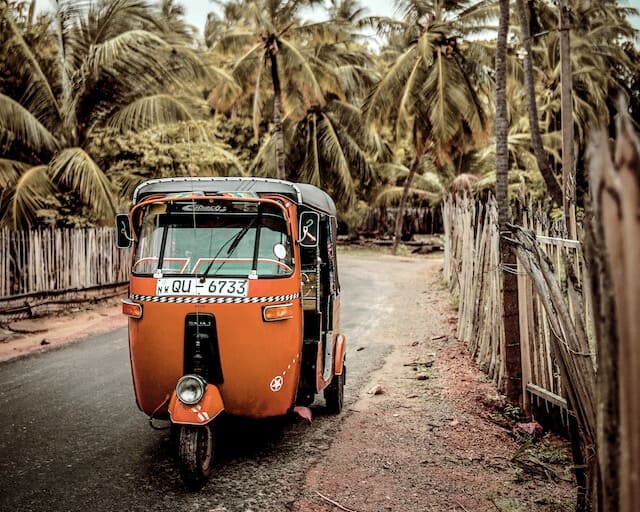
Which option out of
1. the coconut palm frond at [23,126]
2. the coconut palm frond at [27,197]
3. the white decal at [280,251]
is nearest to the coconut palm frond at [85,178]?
the coconut palm frond at [27,197]

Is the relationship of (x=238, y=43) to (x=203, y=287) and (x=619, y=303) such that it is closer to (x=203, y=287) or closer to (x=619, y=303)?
(x=203, y=287)

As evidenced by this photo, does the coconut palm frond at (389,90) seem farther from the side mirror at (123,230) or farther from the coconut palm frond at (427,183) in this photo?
the side mirror at (123,230)

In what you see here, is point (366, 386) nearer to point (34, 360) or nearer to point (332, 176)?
point (34, 360)

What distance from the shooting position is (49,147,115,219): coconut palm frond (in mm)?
12336

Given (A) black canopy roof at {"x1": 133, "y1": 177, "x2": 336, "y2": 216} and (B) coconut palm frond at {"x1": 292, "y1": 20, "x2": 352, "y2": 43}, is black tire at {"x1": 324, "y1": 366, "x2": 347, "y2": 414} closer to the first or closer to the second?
(A) black canopy roof at {"x1": 133, "y1": 177, "x2": 336, "y2": 216}

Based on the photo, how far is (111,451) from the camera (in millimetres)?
4902

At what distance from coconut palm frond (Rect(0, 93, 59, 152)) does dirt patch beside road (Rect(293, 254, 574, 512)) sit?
29.3 ft

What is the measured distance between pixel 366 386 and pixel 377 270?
1378 cm

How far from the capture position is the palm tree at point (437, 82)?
61.9 feet

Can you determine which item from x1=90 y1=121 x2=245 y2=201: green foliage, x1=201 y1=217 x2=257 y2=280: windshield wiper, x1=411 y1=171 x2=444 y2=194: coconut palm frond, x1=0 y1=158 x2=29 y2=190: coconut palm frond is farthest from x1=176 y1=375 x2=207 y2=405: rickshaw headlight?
x1=411 y1=171 x2=444 y2=194: coconut palm frond

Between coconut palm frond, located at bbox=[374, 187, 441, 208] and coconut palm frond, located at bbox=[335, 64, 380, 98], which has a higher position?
coconut palm frond, located at bbox=[335, 64, 380, 98]

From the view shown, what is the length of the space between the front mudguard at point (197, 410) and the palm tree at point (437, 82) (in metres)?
15.7

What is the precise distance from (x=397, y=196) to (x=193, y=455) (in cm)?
2814

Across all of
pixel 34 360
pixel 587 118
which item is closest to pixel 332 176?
pixel 587 118
